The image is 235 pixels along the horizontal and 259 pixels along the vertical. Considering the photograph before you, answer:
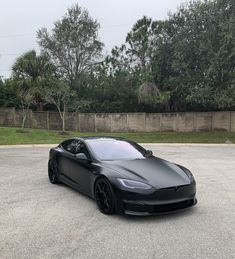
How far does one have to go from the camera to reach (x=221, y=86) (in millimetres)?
28703

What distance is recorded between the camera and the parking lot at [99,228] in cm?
534

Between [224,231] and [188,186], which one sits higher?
[188,186]

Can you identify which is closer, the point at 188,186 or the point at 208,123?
the point at 188,186

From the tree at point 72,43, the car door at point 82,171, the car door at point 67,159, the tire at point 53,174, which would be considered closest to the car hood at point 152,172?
the car door at point 82,171

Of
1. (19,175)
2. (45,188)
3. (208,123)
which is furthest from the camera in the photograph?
(208,123)

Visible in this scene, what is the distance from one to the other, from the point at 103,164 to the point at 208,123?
2544cm

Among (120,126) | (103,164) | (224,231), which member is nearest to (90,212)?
(103,164)

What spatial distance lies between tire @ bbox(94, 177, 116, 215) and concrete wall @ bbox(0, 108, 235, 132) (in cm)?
2512

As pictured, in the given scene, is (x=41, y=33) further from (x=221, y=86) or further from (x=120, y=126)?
(x=221, y=86)

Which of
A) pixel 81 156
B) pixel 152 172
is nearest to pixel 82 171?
pixel 81 156

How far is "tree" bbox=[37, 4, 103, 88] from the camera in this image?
3859 cm

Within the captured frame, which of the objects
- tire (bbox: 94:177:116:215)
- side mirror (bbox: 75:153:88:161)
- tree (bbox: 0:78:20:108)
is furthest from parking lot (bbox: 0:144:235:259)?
tree (bbox: 0:78:20:108)

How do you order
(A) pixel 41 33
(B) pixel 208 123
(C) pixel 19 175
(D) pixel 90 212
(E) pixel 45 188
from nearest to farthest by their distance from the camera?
1. (D) pixel 90 212
2. (E) pixel 45 188
3. (C) pixel 19 175
4. (B) pixel 208 123
5. (A) pixel 41 33

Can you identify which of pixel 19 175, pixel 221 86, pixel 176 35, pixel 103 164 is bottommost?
pixel 19 175
